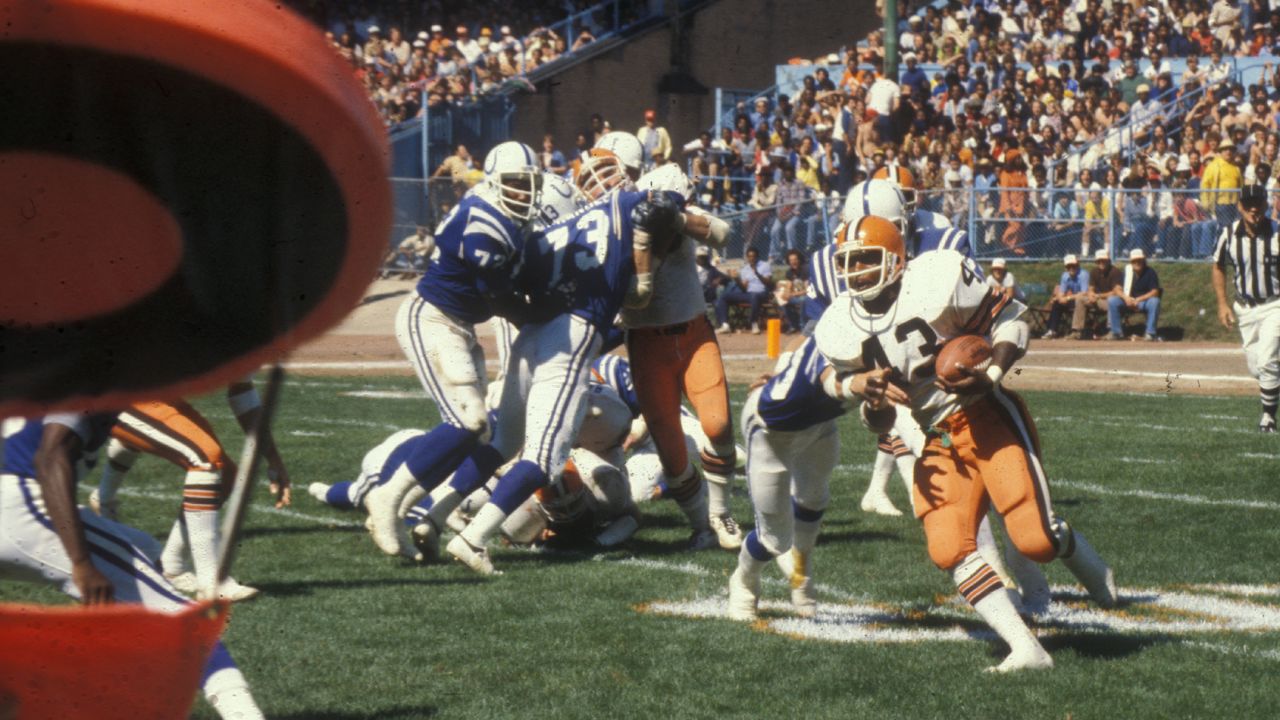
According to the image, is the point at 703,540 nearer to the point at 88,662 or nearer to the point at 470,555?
the point at 470,555

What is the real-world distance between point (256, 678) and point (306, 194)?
4454mm

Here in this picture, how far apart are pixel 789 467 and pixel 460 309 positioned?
6.92 feet

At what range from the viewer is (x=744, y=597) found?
6.49 m

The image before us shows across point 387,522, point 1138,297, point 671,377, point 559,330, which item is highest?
point 559,330

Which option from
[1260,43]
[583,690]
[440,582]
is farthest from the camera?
[1260,43]

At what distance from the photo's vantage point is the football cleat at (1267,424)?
12713 mm

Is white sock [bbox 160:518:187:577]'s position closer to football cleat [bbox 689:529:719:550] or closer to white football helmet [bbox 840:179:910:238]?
football cleat [bbox 689:529:719:550]

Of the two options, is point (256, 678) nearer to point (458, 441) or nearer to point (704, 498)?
point (458, 441)

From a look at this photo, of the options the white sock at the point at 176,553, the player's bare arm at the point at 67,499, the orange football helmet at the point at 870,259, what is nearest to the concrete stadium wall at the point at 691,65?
the white sock at the point at 176,553

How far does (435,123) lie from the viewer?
2489 centimetres

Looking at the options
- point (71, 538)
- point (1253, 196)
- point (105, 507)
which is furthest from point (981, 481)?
point (1253, 196)

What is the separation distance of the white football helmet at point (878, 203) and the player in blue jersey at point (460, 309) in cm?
140

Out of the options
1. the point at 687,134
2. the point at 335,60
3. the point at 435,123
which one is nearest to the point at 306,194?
the point at 335,60

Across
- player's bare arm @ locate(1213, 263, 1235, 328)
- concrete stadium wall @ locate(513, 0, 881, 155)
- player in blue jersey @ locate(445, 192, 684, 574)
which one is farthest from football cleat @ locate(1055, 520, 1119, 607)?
concrete stadium wall @ locate(513, 0, 881, 155)
